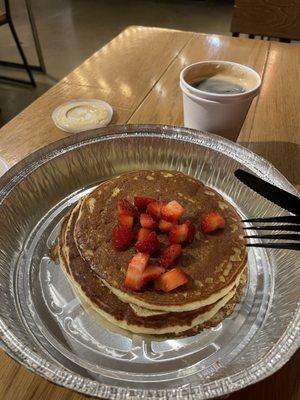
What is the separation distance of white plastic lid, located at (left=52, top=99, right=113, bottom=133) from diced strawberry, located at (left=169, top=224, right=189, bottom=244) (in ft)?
2.03

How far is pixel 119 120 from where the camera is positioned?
4.54ft

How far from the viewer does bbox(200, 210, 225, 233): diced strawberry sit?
93 centimetres

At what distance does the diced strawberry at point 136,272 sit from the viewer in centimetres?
81

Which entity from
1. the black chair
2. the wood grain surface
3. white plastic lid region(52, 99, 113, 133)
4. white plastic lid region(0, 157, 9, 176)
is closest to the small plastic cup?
white plastic lid region(52, 99, 113, 133)

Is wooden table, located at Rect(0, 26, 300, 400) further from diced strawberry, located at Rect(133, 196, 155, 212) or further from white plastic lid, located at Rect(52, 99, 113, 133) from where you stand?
diced strawberry, located at Rect(133, 196, 155, 212)

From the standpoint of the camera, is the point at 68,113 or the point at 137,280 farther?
the point at 68,113

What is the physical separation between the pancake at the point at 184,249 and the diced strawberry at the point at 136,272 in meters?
0.02

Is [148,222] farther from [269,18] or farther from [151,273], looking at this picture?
[269,18]

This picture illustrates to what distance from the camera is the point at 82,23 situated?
5000 millimetres

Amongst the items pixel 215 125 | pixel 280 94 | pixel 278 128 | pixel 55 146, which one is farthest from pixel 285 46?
pixel 55 146

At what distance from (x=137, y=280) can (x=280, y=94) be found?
1103mm

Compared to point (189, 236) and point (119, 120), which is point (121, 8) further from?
point (189, 236)

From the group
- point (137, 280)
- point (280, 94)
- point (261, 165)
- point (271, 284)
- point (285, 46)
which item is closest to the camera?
point (137, 280)

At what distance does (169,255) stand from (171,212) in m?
0.12
